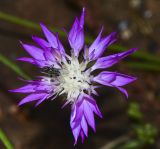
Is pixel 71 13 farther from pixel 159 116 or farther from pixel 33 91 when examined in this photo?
pixel 33 91

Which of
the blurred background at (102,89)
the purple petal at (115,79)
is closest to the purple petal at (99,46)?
the purple petal at (115,79)

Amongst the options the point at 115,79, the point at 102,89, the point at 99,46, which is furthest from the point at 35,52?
the point at 102,89

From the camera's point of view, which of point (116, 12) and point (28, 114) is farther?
point (116, 12)

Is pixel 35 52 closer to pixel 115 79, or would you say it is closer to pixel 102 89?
pixel 115 79

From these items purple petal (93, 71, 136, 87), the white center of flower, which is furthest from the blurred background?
purple petal (93, 71, 136, 87)

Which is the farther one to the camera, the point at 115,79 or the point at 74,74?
the point at 74,74

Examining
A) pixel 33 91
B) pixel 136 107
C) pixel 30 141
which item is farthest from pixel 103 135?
pixel 33 91
